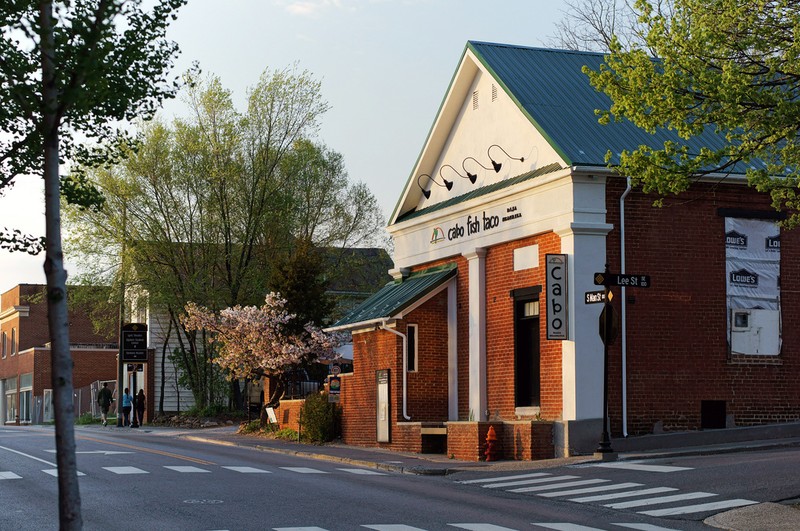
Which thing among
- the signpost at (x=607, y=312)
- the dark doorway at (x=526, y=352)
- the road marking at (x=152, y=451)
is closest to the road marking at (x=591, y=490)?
the signpost at (x=607, y=312)

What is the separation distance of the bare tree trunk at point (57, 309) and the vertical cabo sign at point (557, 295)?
54.7 feet

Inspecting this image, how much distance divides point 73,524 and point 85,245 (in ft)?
126

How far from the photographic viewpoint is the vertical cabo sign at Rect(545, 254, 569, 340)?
2528cm

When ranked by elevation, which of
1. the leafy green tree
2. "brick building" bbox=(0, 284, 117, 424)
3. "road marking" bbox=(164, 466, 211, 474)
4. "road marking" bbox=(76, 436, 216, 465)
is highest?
the leafy green tree

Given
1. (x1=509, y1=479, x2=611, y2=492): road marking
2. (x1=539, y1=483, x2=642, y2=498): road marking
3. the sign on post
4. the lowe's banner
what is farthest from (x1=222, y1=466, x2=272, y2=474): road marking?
the lowe's banner

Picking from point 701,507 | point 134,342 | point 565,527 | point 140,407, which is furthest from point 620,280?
point 140,407

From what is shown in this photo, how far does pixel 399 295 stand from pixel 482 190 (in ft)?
12.0

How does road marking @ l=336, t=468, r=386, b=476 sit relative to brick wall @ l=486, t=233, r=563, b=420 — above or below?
below

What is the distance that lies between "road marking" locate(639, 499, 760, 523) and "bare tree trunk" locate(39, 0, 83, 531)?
31.2ft

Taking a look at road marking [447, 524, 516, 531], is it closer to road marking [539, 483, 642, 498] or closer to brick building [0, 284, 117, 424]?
road marking [539, 483, 642, 498]

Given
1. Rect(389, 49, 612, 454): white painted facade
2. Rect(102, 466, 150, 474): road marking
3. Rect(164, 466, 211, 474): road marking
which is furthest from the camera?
Rect(389, 49, 612, 454): white painted facade

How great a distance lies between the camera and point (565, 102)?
93.2 ft

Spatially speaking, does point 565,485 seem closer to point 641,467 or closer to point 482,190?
point 641,467

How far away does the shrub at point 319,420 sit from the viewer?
3366 centimetres
